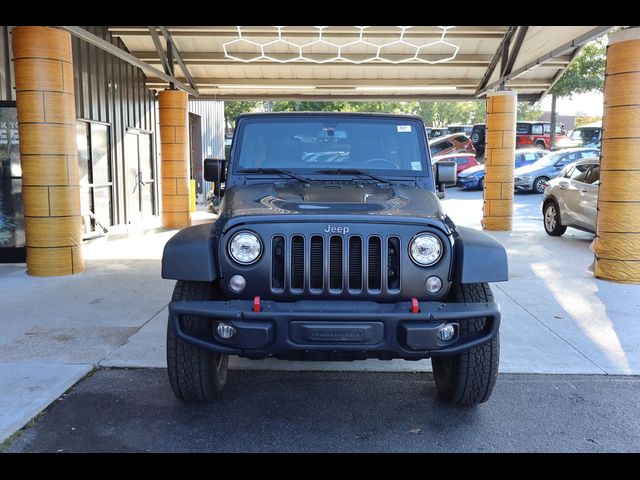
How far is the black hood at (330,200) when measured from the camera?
12.1ft

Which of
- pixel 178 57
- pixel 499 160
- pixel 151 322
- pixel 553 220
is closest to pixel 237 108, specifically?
pixel 178 57

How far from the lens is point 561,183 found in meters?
11.8

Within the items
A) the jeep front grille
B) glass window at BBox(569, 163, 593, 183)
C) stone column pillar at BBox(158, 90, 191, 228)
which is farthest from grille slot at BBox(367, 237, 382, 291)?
stone column pillar at BBox(158, 90, 191, 228)

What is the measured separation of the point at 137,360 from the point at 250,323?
1993 millimetres

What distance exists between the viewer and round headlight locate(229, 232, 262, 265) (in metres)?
3.53

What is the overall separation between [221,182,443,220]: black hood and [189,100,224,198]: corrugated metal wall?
54.7 feet

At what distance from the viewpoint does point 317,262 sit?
3539mm

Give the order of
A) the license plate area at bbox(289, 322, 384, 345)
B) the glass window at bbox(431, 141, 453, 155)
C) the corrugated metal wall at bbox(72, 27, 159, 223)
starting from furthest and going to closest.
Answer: the glass window at bbox(431, 141, 453, 155) → the corrugated metal wall at bbox(72, 27, 159, 223) → the license plate area at bbox(289, 322, 384, 345)

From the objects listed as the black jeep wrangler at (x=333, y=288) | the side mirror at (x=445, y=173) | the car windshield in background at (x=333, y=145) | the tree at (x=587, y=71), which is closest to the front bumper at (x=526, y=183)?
the tree at (x=587, y=71)

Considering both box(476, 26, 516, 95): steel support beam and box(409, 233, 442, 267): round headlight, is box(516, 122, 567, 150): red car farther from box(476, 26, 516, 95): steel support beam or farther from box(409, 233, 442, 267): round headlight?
box(409, 233, 442, 267): round headlight

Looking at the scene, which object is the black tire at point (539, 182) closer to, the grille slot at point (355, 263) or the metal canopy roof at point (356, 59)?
the metal canopy roof at point (356, 59)

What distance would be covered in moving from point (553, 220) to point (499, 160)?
1.76m

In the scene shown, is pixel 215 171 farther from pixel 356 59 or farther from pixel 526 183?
pixel 526 183

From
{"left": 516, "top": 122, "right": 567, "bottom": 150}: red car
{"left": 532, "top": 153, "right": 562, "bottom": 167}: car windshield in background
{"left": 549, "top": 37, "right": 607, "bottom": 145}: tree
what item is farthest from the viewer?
{"left": 516, "top": 122, "right": 567, "bottom": 150}: red car
